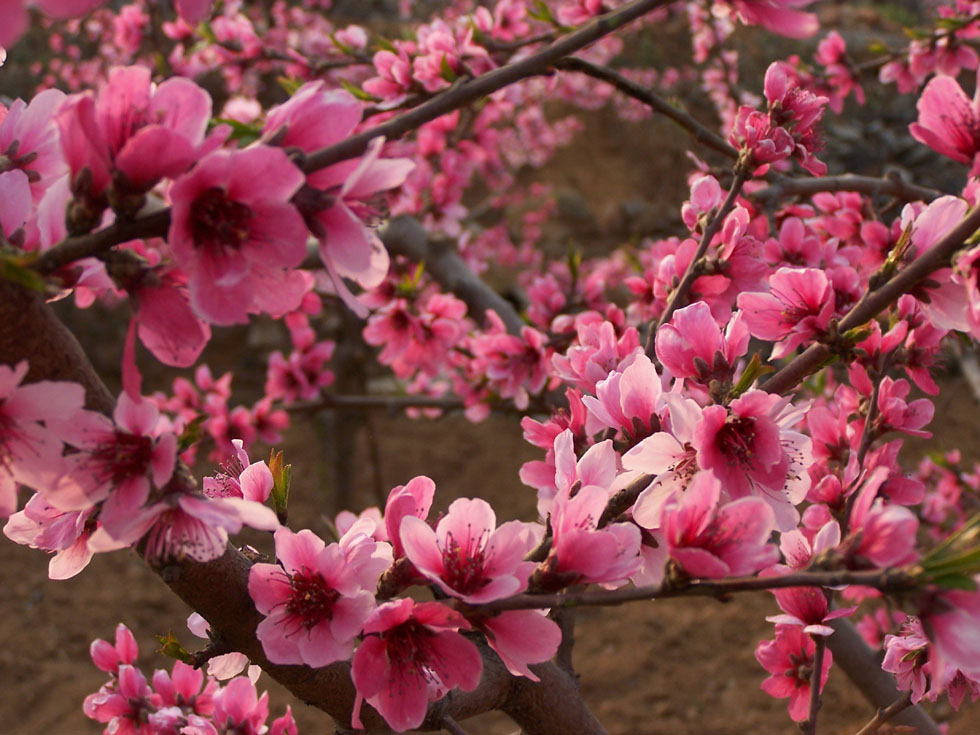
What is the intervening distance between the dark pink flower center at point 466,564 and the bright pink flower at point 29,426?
0.38m

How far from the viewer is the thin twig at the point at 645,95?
1.16 m

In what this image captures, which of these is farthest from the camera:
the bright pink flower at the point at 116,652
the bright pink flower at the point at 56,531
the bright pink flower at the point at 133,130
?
the bright pink flower at the point at 116,652

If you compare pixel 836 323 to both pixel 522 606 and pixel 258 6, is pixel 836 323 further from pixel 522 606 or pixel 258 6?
pixel 258 6

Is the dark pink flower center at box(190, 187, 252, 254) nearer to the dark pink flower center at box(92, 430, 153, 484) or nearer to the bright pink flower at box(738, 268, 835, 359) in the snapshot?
the dark pink flower center at box(92, 430, 153, 484)

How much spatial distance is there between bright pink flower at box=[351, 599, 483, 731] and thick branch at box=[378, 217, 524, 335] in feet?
5.70

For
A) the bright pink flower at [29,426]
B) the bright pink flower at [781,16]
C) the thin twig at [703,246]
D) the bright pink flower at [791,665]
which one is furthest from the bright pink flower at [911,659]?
the bright pink flower at [29,426]

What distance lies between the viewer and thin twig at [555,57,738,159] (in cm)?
116

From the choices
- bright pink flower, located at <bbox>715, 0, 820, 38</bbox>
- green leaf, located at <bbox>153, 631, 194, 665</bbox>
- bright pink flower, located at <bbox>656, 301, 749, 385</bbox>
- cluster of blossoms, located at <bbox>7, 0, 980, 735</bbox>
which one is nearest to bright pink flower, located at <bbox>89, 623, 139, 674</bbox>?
cluster of blossoms, located at <bbox>7, 0, 980, 735</bbox>

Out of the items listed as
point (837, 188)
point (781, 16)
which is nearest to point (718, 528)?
point (781, 16)

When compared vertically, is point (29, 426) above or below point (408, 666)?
above

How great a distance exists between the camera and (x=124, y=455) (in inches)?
26.6

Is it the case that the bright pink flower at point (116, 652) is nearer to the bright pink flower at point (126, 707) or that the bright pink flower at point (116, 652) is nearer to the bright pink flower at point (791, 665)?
the bright pink flower at point (126, 707)

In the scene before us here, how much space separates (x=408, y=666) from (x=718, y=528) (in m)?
0.36

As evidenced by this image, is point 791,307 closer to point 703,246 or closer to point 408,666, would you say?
point 703,246
